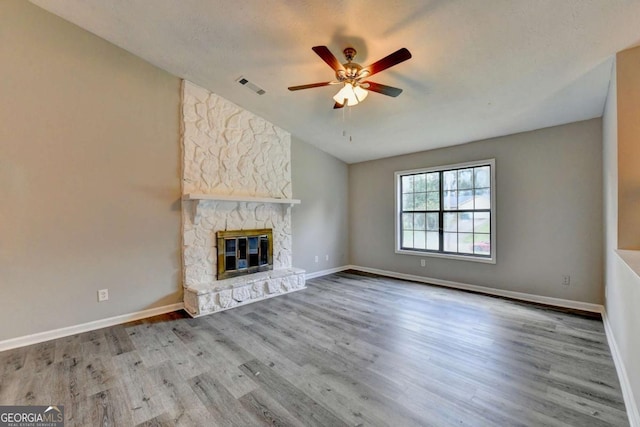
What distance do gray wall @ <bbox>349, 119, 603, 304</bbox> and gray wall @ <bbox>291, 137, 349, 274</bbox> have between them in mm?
1991

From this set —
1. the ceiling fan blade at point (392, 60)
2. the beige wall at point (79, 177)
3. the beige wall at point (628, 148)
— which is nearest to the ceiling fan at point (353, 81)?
the ceiling fan blade at point (392, 60)

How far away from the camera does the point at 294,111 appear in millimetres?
4113

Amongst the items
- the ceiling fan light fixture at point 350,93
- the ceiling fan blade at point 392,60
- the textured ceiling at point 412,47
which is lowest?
the ceiling fan light fixture at point 350,93

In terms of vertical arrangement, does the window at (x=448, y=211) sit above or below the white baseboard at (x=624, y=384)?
above

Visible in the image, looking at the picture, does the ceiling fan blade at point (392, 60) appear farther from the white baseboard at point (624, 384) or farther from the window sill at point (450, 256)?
the window sill at point (450, 256)

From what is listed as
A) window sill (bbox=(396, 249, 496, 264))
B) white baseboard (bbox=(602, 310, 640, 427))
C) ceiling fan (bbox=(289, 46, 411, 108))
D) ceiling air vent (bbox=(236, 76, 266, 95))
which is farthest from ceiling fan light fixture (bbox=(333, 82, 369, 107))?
window sill (bbox=(396, 249, 496, 264))

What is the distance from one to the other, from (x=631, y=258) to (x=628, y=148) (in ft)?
3.32

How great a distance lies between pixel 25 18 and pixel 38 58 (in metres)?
0.38

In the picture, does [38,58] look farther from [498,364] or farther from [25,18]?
[498,364]

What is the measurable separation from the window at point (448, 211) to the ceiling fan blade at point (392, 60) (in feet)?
9.64

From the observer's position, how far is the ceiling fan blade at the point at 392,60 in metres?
2.02

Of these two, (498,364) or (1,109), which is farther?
(1,109)

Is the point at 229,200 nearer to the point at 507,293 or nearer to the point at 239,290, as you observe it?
the point at 239,290

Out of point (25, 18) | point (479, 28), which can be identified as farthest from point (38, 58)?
point (479, 28)
